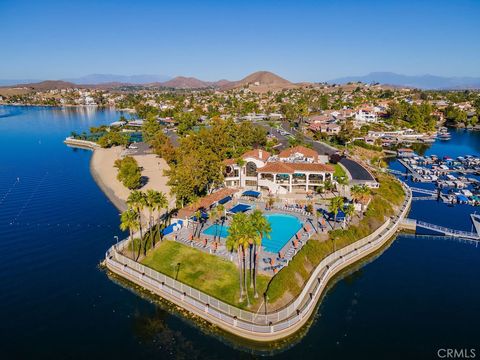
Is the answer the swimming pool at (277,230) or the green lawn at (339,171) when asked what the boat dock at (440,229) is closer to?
the green lawn at (339,171)

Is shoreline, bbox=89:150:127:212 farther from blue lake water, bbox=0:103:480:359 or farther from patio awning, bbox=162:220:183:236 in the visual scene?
patio awning, bbox=162:220:183:236

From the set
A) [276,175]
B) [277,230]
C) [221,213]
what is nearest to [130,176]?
[221,213]

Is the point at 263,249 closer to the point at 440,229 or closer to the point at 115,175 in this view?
the point at 440,229

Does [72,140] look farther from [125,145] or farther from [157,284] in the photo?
[157,284]

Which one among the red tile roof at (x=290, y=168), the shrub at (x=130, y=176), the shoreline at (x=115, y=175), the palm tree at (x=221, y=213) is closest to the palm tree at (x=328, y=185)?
the red tile roof at (x=290, y=168)

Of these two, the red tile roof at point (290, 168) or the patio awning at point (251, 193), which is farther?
the red tile roof at point (290, 168)
